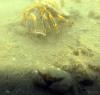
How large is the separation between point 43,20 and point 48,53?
42.1 inches

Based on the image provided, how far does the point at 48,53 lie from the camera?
5.59 metres

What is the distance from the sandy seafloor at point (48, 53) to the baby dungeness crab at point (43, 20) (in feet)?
0.57

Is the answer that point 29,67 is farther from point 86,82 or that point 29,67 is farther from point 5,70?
point 86,82

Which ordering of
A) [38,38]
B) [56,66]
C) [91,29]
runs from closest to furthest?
1. [56,66]
2. [38,38]
3. [91,29]

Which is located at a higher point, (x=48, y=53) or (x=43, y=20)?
(x=43, y=20)

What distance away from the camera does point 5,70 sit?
5.01 m

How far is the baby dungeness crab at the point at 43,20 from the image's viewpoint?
20.9ft

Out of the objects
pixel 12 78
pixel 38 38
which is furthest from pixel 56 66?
pixel 38 38

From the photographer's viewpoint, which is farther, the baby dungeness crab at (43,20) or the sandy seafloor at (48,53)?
the baby dungeness crab at (43,20)

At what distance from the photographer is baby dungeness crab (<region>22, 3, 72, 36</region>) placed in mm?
6383

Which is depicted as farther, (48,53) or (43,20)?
(43,20)

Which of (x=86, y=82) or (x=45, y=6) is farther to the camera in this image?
(x=45, y=6)

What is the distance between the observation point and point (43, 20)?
21.1ft

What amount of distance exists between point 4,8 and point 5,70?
114 inches
